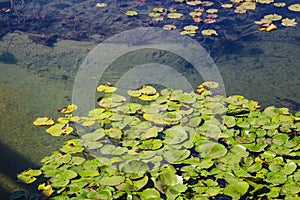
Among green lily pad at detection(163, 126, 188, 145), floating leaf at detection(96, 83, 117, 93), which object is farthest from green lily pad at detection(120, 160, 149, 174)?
floating leaf at detection(96, 83, 117, 93)

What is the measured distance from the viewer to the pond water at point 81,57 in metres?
2.77

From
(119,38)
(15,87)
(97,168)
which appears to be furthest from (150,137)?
(119,38)

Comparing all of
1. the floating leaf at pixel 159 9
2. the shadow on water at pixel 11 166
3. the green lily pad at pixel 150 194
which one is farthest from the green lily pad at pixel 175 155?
the floating leaf at pixel 159 9

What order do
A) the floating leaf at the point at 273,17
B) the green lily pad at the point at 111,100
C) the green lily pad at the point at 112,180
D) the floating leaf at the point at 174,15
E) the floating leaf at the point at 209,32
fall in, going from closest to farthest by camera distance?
the green lily pad at the point at 112,180
the green lily pad at the point at 111,100
the floating leaf at the point at 209,32
the floating leaf at the point at 273,17
the floating leaf at the point at 174,15

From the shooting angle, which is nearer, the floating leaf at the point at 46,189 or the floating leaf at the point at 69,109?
the floating leaf at the point at 46,189

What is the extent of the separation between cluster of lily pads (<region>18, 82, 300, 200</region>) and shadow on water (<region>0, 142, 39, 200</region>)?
0.27 ft

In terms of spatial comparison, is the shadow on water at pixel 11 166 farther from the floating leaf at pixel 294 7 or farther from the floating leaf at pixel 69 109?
the floating leaf at pixel 294 7

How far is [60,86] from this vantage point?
126 inches

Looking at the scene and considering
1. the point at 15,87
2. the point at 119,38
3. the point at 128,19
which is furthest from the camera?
the point at 128,19

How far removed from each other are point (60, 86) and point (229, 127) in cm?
147

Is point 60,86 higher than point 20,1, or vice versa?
point 20,1

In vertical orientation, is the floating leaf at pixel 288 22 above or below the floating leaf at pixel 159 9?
below

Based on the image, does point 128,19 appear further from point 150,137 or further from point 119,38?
point 150,137

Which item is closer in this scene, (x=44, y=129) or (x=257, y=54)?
(x=44, y=129)
